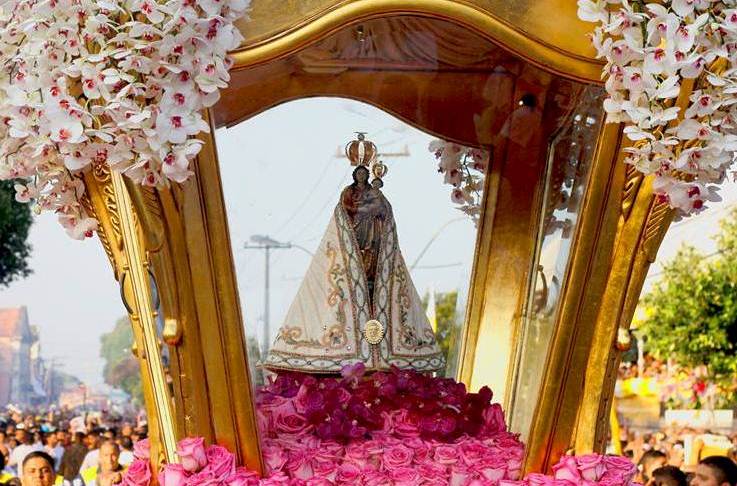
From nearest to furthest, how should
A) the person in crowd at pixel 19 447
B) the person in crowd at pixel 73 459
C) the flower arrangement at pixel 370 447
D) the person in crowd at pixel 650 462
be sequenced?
1. the flower arrangement at pixel 370 447
2. the person in crowd at pixel 650 462
3. the person in crowd at pixel 19 447
4. the person in crowd at pixel 73 459

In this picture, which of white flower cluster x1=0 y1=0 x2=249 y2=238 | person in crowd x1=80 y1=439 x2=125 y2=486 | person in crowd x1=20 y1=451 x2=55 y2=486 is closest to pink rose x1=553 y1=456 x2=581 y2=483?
white flower cluster x1=0 y1=0 x2=249 y2=238

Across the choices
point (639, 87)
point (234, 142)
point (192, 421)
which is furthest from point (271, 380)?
point (639, 87)

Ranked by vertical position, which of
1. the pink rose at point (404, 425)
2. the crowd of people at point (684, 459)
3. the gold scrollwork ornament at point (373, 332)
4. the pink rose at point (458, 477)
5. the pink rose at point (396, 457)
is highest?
the gold scrollwork ornament at point (373, 332)

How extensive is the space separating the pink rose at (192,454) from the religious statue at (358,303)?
0.41m

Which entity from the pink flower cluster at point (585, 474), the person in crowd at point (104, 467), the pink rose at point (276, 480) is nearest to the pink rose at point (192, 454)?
the pink rose at point (276, 480)

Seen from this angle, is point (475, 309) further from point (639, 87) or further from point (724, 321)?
point (724, 321)

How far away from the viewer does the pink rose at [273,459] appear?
388 cm

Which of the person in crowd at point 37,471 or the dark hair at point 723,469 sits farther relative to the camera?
the person in crowd at point 37,471

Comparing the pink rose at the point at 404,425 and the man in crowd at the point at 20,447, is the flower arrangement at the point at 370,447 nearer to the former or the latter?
the pink rose at the point at 404,425

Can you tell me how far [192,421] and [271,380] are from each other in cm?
38

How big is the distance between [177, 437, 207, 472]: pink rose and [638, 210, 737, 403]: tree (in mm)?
14491

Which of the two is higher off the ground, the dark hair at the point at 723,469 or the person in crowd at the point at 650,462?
the dark hair at the point at 723,469

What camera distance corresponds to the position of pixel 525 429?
415cm

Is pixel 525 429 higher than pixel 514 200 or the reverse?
the reverse
